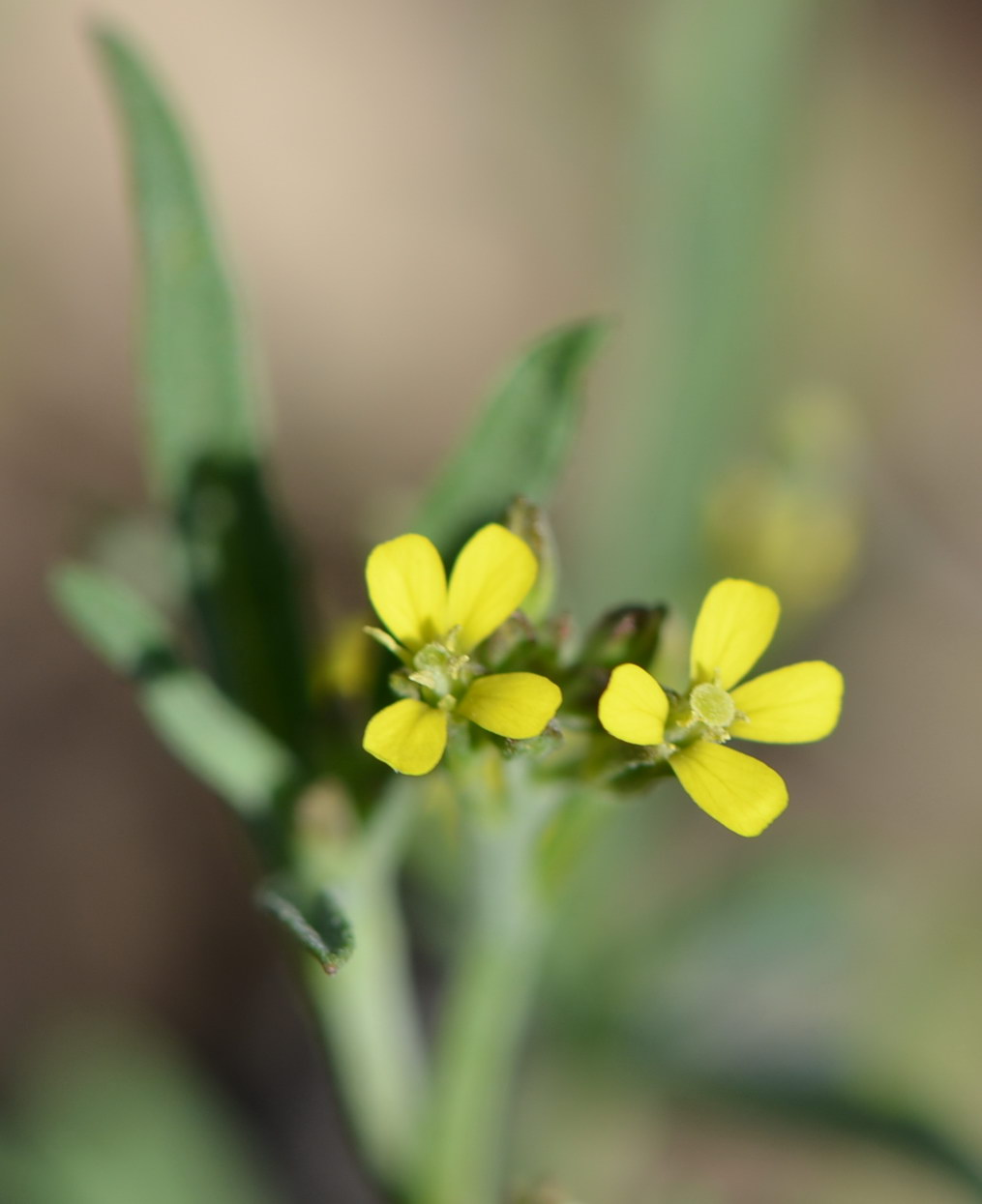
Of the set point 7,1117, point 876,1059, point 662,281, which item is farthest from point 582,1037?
point 662,281

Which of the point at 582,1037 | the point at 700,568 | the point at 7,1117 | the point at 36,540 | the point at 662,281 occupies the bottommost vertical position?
the point at 7,1117

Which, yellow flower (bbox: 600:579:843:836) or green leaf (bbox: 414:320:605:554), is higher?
green leaf (bbox: 414:320:605:554)

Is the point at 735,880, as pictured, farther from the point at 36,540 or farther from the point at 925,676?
the point at 36,540

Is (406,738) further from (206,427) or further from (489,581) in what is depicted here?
(206,427)

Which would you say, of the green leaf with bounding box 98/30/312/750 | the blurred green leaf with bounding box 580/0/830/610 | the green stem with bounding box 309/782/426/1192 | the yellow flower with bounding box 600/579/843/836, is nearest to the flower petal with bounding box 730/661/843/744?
the yellow flower with bounding box 600/579/843/836

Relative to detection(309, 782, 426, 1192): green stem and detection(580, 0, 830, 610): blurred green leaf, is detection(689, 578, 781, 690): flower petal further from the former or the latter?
detection(580, 0, 830, 610): blurred green leaf

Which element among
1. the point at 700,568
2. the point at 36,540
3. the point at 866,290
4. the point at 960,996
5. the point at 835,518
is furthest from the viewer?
the point at 866,290

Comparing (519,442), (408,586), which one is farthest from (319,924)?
(519,442)
